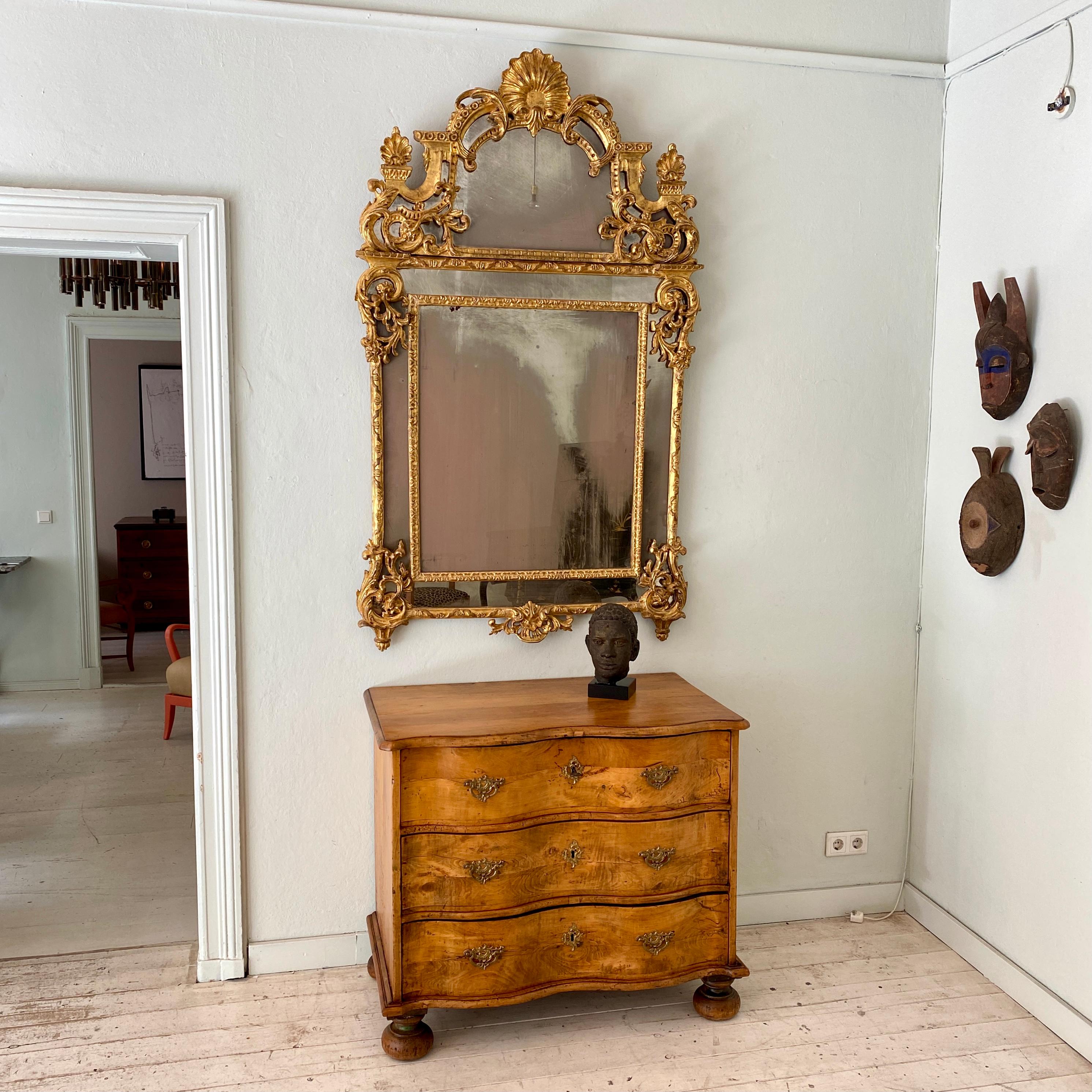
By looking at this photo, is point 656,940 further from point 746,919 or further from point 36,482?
point 36,482

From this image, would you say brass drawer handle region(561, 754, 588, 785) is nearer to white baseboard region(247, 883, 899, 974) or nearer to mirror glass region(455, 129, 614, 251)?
white baseboard region(247, 883, 899, 974)

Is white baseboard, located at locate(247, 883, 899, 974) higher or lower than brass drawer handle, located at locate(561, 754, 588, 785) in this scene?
lower

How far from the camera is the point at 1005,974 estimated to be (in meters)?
2.84

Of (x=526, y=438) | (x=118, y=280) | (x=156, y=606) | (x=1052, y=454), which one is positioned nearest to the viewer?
(x=1052, y=454)

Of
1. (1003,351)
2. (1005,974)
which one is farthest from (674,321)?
(1005,974)

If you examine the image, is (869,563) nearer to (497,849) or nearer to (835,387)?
(835,387)

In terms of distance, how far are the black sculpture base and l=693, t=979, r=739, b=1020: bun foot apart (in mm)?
801

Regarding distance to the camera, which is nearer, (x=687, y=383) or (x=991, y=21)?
(x=991, y=21)

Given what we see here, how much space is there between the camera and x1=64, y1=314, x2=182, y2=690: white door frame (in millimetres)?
5996

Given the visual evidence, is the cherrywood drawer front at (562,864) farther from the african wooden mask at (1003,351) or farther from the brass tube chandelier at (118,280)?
the brass tube chandelier at (118,280)

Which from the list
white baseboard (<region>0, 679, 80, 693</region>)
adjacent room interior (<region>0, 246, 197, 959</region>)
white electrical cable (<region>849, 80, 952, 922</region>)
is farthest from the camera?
white baseboard (<region>0, 679, 80, 693</region>)

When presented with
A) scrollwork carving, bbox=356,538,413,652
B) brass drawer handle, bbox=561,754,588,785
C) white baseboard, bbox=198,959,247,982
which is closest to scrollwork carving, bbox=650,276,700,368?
scrollwork carving, bbox=356,538,413,652

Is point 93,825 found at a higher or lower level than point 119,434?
lower

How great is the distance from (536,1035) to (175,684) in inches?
123
